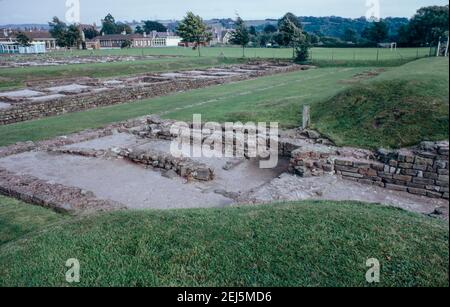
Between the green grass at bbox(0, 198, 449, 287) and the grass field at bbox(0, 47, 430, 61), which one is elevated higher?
the grass field at bbox(0, 47, 430, 61)

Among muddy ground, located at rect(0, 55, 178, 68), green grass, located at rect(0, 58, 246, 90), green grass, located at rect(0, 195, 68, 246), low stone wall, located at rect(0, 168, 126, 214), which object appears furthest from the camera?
muddy ground, located at rect(0, 55, 178, 68)

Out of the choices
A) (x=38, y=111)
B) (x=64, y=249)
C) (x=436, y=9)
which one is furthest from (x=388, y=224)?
(x=436, y=9)

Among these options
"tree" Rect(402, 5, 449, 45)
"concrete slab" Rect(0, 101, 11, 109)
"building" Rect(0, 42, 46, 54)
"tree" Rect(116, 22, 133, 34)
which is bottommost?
"concrete slab" Rect(0, 101, 11, 109)

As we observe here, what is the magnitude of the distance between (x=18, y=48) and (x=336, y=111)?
7362 cm

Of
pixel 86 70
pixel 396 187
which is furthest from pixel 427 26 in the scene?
pixel 396 187

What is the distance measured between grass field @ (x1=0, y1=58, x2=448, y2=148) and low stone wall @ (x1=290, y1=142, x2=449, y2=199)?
114 cm

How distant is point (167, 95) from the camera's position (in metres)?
25.0

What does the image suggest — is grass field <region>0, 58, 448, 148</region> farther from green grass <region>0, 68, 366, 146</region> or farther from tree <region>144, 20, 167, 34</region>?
tree <region>144, 20, 167, 34</region>

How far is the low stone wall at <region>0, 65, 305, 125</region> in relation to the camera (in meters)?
17.8

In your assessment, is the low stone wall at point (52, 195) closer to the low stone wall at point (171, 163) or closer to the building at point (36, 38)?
the low stone wall at point (171, 163)

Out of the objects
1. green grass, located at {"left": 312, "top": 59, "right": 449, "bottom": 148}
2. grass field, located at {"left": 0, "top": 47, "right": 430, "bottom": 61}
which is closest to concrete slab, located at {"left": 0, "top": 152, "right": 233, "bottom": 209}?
green grass, located at {"left": 312, "top": 59, "right": 449, "bottom": 148}

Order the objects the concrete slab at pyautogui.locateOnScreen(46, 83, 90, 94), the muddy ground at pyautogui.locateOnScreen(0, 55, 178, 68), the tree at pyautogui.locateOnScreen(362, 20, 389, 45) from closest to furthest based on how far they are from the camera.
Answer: the concrete slab at pyautogui.locateOnScreen(46, 83, 90, 94)
the muddy ground at pyautogui.locateOnScreen(0, 55, 178, 68)
the tree at pyautogui.locateOnScreen(362, 20, 389, 45)

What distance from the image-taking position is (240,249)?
14.7ft
